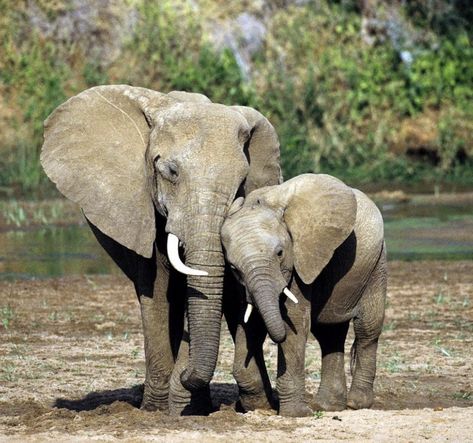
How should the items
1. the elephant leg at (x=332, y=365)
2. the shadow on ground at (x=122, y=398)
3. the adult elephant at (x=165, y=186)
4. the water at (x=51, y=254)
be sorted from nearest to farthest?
the adult elephant at (x=165, y=186) → the elephant leg at (x=332, y=365) → the shadow on ground at (x=122, y=398) → the water at (x=51, y=254)

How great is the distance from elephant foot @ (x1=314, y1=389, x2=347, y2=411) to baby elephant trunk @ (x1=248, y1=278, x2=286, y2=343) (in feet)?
4.69

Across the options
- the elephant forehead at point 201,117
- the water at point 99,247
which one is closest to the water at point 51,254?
the water at point 99,247

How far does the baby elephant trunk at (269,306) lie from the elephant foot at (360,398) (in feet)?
5.16

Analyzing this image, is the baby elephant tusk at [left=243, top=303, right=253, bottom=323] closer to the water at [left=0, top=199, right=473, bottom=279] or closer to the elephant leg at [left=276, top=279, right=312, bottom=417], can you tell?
the elephant leg at [left=276, top=279, right=312, bottom=417]

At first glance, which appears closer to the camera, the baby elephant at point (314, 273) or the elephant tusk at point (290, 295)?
the baby elephant at point (314, 273)

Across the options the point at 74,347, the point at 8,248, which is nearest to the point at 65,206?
the point at 8,248

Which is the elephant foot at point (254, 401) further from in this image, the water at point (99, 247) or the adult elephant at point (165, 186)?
the water at point (99, 247)

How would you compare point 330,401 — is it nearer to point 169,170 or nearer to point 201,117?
point 169,170

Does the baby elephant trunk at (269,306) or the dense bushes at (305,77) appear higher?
the baby elephant trunk at (269,306)

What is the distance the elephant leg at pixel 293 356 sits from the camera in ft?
26.1

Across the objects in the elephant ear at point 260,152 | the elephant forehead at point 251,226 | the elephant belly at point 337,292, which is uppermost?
the elephant ear at point 260,152

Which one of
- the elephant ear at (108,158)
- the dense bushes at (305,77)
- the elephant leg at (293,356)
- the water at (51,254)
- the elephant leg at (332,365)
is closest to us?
the elephant leg at (293,356)

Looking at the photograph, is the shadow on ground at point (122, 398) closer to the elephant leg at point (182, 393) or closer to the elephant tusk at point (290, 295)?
the elephant leg at point (182, 393)

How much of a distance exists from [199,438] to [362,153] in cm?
1725
